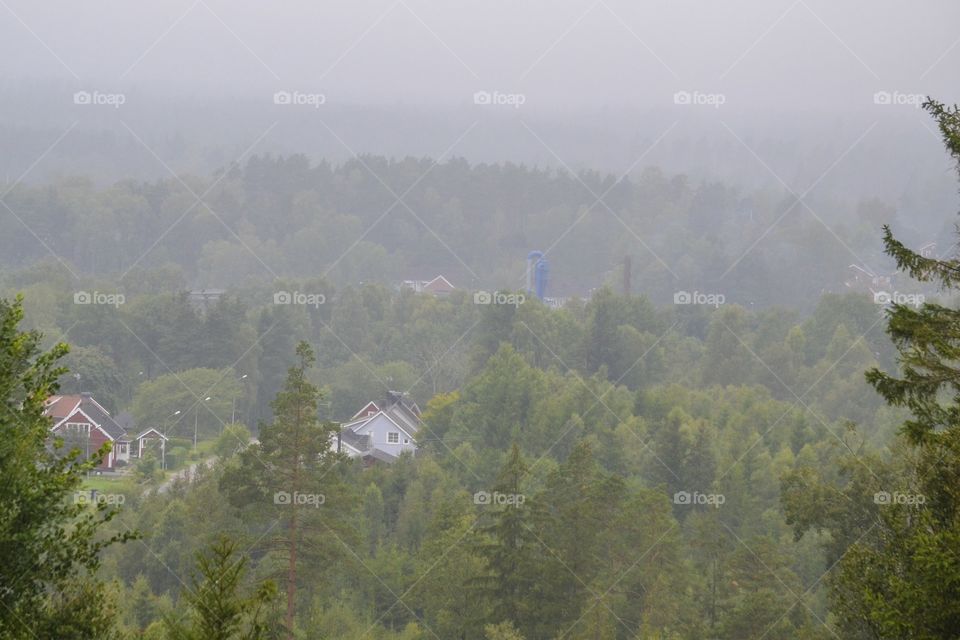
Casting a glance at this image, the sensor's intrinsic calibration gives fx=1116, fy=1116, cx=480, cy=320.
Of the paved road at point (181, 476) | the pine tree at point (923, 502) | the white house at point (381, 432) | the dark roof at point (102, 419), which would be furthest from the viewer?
the white house at point (381, 432)

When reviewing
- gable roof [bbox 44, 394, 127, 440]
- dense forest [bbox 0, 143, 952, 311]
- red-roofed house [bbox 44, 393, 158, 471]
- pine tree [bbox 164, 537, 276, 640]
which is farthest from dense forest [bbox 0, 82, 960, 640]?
gable roof [bbox 44, 394, 127, 440]

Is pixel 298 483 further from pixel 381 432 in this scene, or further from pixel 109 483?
pixel 381 432

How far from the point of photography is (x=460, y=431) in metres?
25.7

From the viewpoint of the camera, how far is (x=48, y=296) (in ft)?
119

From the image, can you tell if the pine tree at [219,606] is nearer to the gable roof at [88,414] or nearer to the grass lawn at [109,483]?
the grass lawn at [109,483]

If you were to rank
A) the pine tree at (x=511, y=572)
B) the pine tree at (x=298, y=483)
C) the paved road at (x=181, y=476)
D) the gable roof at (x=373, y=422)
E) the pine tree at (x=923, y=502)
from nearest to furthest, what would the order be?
the pine tree at (x=923, y=502), the pine tree at (x=511, y=572), the pine tree at (x=298, y=483), the paved road at (x=181, y=476), the gable roof at (x=373, y=422)

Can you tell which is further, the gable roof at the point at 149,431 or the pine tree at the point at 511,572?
the gable roof at the point at 149,431

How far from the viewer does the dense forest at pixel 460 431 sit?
5.64 meters

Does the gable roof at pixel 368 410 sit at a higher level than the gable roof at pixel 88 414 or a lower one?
higher

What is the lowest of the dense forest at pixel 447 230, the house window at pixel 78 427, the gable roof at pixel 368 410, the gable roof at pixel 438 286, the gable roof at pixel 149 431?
the house window at pixel 78 427

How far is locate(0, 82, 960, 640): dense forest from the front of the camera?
5.64 meters

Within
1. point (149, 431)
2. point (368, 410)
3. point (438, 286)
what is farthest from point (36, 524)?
point (438, 286)

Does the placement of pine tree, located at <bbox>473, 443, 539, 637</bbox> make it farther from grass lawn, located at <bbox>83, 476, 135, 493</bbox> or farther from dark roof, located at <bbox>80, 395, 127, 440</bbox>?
dark roof, located at <bbox>80, 395, 127, 440</bbox>

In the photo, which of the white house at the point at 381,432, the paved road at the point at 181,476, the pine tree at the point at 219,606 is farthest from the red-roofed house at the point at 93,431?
the pine tree at the point at 219,606
